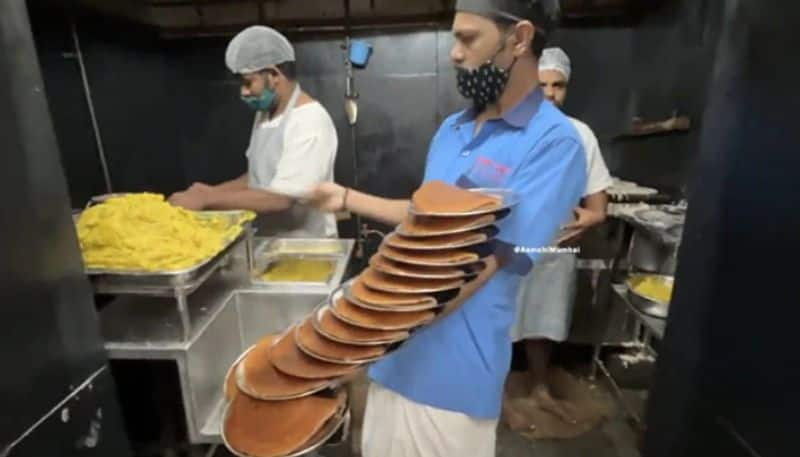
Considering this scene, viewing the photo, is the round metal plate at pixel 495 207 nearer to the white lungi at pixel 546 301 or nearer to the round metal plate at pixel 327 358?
the round metal plate at pixel 327 358

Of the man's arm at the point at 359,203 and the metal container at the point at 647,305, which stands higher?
the man's arm at the point at 359,203

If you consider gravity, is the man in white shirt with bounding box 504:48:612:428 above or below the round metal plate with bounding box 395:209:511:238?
below

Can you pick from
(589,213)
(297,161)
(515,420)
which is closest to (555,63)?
(589,213)

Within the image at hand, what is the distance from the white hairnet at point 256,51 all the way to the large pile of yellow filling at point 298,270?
0.73 metres

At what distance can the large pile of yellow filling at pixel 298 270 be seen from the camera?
4.98ft

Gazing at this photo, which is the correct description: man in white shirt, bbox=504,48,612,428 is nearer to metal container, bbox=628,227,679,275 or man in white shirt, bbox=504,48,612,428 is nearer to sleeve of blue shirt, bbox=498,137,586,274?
metal container, bbox=628,227,679,275

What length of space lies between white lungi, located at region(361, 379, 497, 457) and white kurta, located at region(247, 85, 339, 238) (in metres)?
0.80

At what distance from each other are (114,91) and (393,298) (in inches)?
85.1

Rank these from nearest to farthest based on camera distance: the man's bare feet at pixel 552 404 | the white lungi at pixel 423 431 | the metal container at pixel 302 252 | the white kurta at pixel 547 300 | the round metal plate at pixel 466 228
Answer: the round metal plate at pixel 466 228 < the white lungi at pixel 423 431 < the metal container at pixel 302 252 < the white kurta at pixel 547 300 < the man's bare feet at pixel 552 404

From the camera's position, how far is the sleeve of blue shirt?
32.2 inches

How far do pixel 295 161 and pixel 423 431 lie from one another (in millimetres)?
1059

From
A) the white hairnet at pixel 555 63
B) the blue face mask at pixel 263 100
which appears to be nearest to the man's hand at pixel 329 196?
the blue face mask at pixel 263 100

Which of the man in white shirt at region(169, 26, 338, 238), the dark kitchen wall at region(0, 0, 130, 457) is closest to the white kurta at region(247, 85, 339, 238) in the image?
the man in white shirt at region(169, 26, 338, 238)

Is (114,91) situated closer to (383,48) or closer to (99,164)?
(99,164)
